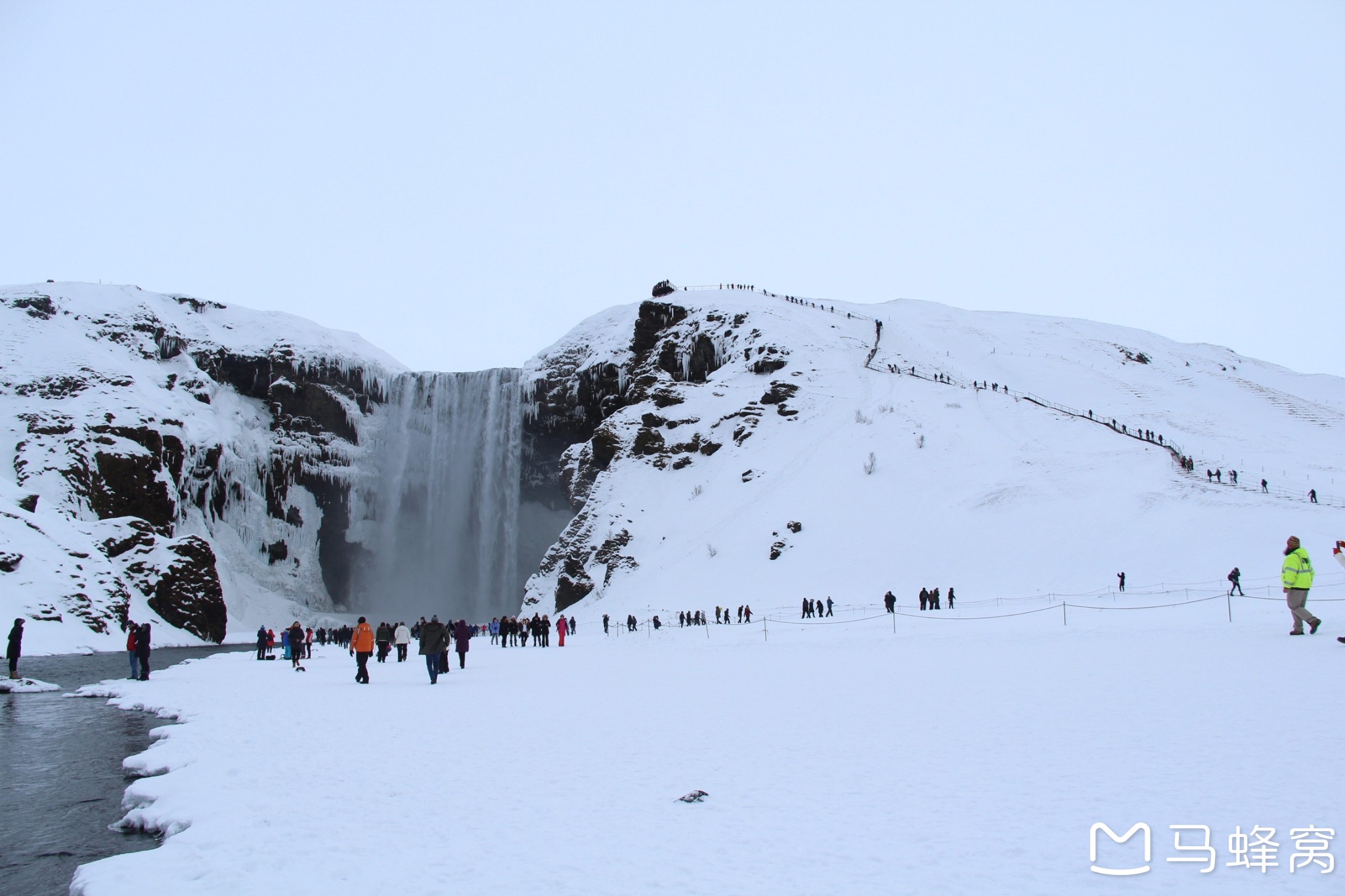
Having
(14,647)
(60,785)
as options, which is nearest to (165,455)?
(14,647)

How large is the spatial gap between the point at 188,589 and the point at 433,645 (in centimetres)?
3560

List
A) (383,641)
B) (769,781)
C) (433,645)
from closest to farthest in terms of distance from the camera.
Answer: (769,781) < (433,645) < (383,641)

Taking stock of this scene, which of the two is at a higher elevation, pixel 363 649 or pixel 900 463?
pixel 900 463

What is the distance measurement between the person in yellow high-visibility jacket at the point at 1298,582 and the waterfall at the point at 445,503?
Answer: 55.7m

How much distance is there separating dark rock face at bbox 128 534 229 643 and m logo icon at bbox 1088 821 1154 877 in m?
49.0

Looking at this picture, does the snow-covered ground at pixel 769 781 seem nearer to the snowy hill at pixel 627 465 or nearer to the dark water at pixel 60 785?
the dark water at pixel 60 785

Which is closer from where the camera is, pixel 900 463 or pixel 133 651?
pixel 133 651

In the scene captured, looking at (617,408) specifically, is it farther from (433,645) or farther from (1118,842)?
(1118,842)

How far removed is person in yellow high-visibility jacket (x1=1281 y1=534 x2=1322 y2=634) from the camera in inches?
545

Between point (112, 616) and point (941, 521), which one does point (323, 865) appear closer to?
point (941, 521)

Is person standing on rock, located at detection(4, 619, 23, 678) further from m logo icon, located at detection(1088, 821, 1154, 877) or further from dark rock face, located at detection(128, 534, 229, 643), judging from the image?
m logo icon, located at detection(1088, 821, 1154, 877)

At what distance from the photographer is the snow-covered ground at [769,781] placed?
5246 millimetres

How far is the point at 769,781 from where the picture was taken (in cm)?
744

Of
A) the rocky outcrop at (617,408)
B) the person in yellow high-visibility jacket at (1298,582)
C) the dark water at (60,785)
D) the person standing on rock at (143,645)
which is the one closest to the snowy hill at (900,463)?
the rocky outcrop at (617,408)
